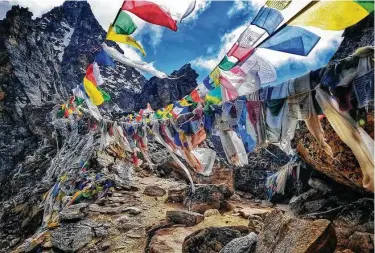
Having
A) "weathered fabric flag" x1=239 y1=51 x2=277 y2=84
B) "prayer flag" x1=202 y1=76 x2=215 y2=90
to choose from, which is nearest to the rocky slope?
"weathered fabric flag" x1=239 y1=51 x2=277 y2=84

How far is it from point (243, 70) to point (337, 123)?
2179 millimetres

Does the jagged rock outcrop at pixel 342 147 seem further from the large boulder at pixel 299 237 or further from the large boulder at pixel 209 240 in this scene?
the large boulder at pixel 209 240

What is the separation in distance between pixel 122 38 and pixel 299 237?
4.98 metres

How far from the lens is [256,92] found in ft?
15.1

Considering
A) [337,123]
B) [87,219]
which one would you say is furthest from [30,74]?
[337,123]

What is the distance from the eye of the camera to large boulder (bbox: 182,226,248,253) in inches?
227

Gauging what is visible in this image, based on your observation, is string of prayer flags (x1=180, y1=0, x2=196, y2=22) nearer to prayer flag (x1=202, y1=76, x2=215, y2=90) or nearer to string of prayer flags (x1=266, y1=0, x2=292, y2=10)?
string of prayer flags (x1=266, y1=0, x2=292, y2=10)

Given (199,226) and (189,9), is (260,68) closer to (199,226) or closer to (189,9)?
(189,9)

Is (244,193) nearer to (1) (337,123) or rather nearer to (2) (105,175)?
(2) (105,175)

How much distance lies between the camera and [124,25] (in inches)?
214

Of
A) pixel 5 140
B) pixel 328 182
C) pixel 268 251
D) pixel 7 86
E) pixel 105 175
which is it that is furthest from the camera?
pixel 7 86

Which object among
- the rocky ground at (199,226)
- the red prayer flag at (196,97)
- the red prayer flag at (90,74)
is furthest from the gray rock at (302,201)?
the red prayer flag at (90,74)

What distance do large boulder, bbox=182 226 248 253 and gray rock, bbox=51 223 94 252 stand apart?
3.27m

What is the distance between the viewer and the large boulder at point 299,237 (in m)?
3.96
